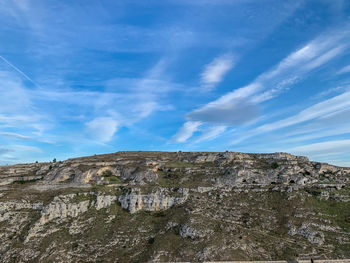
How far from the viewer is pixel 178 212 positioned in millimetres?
65938

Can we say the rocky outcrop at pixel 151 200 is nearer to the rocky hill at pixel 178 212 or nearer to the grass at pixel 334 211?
the rocky hill at pixel 178 212

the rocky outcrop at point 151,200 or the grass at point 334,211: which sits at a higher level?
the rocky outcrop at point 151,200

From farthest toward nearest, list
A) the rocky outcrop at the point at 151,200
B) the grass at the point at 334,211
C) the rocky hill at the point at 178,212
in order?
the rocky outcrop at the point at 151,200 < the grass at the point at 334,211 < the rocky hill at the point at 178,212

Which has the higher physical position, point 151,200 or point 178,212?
point 151,200

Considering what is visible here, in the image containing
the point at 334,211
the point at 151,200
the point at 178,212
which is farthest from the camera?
the point at 151,200

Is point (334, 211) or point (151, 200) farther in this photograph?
point (151, 200)

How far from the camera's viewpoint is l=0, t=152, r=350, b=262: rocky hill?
53344mm

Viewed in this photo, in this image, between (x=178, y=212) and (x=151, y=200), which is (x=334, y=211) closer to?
(x=178, y=212)

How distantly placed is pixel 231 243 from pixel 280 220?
17.8m

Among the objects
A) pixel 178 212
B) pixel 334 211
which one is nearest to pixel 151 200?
pixel 178 212

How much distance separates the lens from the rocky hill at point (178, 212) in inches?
2100

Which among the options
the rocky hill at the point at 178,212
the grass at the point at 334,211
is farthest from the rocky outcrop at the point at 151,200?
the grass at the point at 334,211

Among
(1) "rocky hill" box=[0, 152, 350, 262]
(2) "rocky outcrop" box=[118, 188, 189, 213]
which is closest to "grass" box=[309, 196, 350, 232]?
(1) "rocky hill" box=[0, 152, 350, 262]

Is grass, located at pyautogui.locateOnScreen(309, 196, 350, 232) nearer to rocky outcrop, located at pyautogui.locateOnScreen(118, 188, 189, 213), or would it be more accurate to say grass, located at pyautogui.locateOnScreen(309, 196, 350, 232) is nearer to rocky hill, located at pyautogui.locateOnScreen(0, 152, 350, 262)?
rocky hill, located at pyautogui.locateOnScreen(0, 152, 350, 262)
